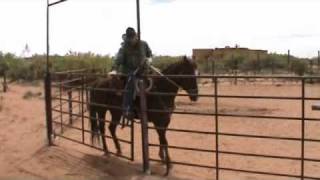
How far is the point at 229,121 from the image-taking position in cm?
1553

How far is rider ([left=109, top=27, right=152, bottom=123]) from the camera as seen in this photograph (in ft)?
30.8

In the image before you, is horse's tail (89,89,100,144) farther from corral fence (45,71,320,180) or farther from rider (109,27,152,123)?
rider (109,27,152,123)

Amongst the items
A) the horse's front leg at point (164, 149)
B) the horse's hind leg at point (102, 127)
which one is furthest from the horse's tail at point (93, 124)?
the horse's front leg at point (164, 149)

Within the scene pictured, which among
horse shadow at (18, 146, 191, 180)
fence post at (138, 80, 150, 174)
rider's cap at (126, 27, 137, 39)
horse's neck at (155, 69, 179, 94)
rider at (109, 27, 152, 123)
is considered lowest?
horse shadow at (18, 146, 191, 180)

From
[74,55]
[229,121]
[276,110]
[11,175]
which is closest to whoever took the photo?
[11,175]

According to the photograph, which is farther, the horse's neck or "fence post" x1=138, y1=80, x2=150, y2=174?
the horse's neck

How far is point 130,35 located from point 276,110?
8.74m

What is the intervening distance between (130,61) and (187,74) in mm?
1348

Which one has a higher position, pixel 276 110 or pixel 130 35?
pixel 130 35

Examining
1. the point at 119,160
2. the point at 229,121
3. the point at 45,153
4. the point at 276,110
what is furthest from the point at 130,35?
the point at 276,110

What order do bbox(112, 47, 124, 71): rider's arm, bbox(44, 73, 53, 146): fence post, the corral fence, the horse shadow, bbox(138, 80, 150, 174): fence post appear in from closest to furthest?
the corral fence
bbox(138, 80, 150, 174): fence post
the horse shadow
bbox(112, 47, 124, 71): rider's arm
bbox(44, 73, 53, 146): fence post

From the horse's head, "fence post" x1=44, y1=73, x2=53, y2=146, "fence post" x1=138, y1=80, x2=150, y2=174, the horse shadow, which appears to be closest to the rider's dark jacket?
the horse's head

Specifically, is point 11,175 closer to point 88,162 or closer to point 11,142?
point 88,162

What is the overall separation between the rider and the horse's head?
55 cm
